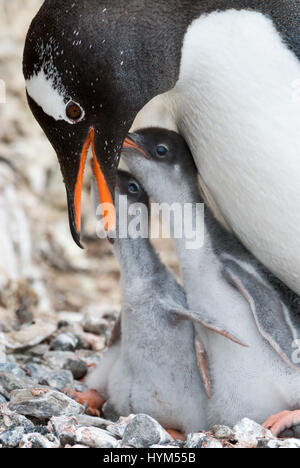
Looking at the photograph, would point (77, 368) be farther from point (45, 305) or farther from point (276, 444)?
point (45, 305)

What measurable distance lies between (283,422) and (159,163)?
79 centimetres

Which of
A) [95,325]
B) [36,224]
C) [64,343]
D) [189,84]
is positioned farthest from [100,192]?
[36,224]

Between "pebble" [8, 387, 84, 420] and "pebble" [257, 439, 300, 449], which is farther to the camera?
"pebble" [8, 387, 84, 420]

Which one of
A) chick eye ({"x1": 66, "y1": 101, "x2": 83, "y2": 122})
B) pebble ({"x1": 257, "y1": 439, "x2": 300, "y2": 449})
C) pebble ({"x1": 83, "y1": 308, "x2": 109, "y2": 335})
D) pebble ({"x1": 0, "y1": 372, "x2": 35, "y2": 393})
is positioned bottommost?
pebble ({"x1": 83, "y1": 308, "x2": 109, "y2": 335})

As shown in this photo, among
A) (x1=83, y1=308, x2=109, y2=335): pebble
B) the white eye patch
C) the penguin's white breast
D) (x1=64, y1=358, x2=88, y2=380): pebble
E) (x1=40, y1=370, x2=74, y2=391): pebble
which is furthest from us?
(x1=83, y1=308, x2=109, y2=335): pebble

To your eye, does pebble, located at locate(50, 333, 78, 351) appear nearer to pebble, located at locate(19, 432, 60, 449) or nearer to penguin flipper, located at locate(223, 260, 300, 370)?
penguin flipper, located at locate(223, 260, 300, 370)

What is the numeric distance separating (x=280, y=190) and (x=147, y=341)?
1.80 feet

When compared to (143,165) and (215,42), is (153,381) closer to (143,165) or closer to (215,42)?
(143,165)

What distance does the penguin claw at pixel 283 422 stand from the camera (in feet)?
5.88

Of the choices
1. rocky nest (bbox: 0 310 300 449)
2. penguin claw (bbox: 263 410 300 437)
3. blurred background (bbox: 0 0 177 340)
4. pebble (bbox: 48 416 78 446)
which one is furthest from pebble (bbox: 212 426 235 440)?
blurred background (bbox: 0 0 177 340)

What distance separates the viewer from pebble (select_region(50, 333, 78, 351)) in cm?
265

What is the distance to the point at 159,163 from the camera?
215cm

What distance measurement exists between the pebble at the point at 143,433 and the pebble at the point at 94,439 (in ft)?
0.12

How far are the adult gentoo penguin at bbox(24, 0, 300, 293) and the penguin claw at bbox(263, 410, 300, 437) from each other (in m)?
0.38
